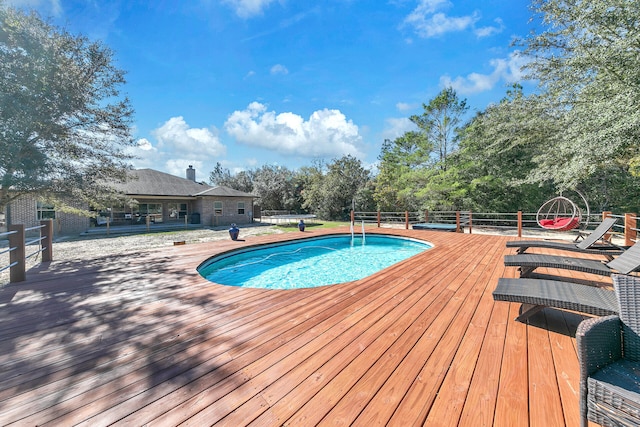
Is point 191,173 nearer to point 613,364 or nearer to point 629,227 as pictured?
point 613,364

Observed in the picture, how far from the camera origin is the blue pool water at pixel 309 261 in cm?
566

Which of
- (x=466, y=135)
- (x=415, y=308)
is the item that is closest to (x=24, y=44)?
(x=415, y=308)

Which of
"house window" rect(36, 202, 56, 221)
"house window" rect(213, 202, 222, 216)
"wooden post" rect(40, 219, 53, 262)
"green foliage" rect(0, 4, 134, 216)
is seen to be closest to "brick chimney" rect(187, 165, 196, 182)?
"house window" rect(213, 202, 222, 216)

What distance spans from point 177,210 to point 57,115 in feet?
38.3

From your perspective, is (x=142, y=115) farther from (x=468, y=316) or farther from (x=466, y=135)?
(x=466, y=135)

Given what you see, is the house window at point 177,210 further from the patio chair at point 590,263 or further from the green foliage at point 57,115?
the patio chair at point 590,263

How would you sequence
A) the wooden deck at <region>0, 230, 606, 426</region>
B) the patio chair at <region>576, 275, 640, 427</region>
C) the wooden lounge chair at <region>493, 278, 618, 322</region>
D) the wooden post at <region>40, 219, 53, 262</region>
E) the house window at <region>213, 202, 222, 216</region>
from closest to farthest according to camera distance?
1. the patio chair at <region>576, 275, 640, 427</region>
2. the wooden deck at <region>0, 230, 606, 426</region>
3. the wooden lounge chair at <region>493, 278, 618, 322</region>
4. the wooden post at <region>40, 219, 53, 262</region>
5. the house window at <region>213, 202, 222, 216</region>

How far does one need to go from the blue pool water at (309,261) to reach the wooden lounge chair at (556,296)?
3.62m

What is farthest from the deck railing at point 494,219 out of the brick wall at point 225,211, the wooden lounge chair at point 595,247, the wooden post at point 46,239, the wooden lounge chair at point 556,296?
the wooden post at point 46,239

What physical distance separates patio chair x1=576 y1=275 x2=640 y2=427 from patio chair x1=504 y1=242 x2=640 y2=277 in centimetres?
167

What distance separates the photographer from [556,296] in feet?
6.86

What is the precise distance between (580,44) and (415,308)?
32.0 ft

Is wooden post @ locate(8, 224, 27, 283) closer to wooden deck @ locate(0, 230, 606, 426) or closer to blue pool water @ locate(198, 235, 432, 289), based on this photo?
wooden deck @ locate(0, 230, 606, 426)

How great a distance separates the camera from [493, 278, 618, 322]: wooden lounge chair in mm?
1890
